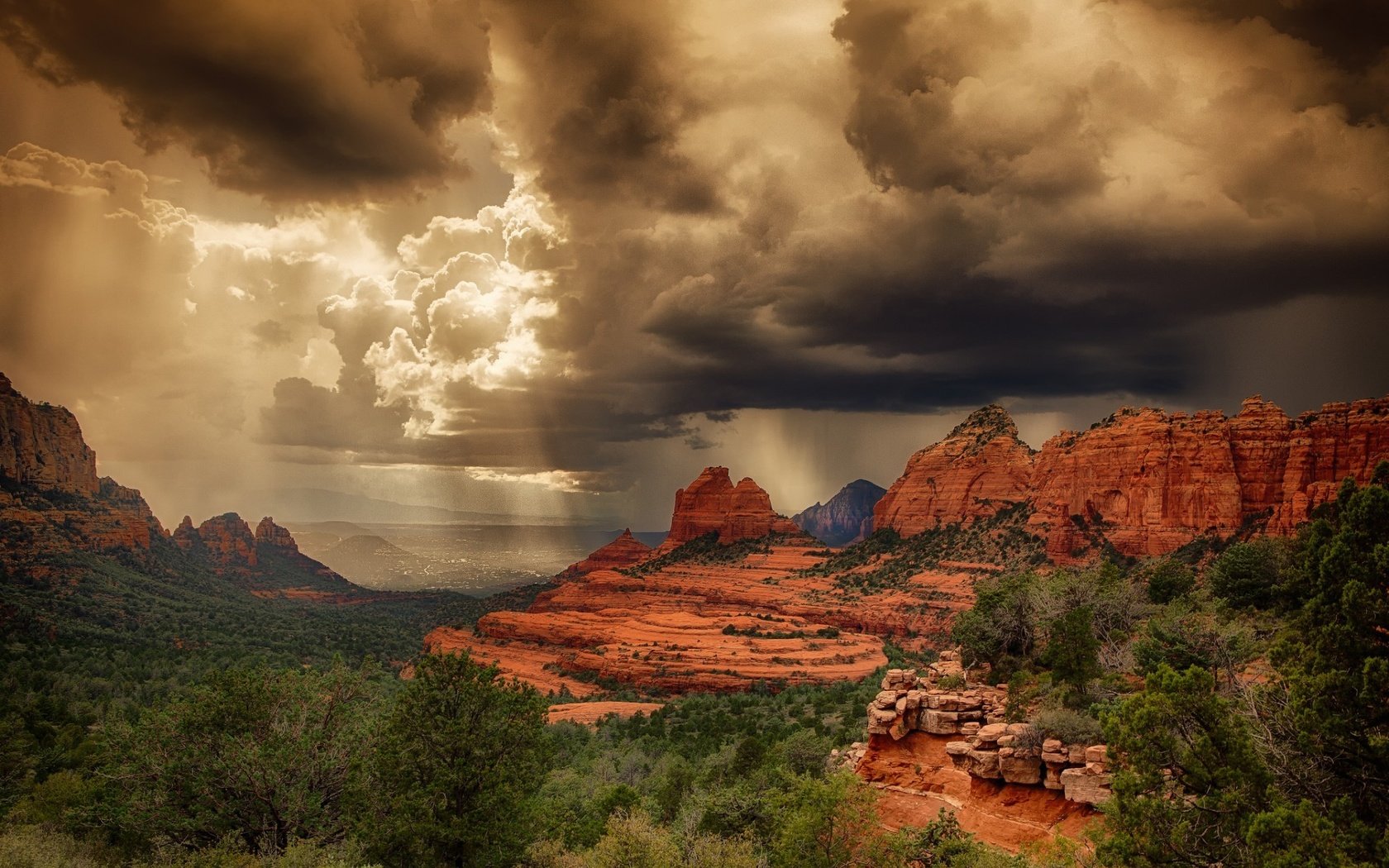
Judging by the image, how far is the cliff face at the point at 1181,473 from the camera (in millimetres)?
75375

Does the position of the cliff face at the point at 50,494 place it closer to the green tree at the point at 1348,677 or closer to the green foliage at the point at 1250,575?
the green tree at the point at 1348,677

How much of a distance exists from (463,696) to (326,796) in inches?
274

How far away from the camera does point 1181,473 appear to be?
86875 mm

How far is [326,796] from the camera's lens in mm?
22938

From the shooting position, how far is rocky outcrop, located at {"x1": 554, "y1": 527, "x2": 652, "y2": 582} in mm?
170375

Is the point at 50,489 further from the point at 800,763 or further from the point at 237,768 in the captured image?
the point at 800,763

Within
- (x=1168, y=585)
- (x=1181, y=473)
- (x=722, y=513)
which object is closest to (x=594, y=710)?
(x=1168, y=585)

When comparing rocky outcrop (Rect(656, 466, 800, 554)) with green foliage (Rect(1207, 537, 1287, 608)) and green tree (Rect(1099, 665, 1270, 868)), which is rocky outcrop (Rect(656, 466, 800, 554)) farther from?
green tree (Rect(1099, 665, 1270, 868))

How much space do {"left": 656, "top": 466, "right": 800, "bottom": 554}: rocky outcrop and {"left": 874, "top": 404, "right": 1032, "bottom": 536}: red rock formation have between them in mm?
29256

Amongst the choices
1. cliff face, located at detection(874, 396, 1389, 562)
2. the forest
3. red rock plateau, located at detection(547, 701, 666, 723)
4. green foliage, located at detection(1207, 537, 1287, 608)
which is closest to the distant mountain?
red rock plateau, located at detection(547, 701, 666, 723)

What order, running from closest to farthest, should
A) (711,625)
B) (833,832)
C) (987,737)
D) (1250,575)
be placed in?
(833,832) → (987,737) → (1250,575) → (711,625)

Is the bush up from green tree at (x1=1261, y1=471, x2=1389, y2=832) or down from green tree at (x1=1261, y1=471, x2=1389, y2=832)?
down

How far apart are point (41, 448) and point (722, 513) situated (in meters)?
135

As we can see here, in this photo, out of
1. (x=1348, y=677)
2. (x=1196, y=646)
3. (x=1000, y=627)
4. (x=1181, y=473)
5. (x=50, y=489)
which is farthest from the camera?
(x=50, y=489)
